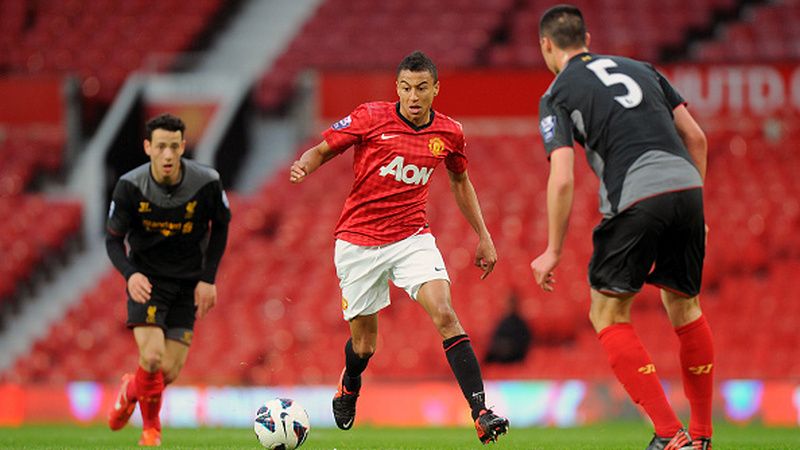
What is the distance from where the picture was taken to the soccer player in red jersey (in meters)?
6.82

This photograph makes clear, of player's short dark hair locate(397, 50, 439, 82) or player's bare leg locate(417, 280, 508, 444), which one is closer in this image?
player's bare leg locate(417, 280, 508, 444)

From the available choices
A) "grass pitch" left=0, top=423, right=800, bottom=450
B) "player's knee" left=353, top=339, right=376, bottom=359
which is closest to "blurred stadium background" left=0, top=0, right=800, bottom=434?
"grass pitch" left=0, top=423, right=800, bottom=450

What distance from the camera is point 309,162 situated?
662 centimetres

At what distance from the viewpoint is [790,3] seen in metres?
19.0

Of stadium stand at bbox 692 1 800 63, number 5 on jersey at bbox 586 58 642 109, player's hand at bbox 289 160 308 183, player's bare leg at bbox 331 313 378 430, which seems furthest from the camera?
stadium stand at bbox 692 1 800 63

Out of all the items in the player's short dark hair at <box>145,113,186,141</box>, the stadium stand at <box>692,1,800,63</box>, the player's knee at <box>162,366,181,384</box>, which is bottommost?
the player's knee at <box>162,366,181,384</box>

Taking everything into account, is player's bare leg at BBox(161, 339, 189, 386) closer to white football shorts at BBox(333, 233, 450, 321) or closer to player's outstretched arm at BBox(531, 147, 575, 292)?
white football shorts at BBox(333, 233, 450, 321)

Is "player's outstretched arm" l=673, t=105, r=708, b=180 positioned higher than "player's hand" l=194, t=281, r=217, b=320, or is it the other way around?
"player's outstretched arm" l=673, t=105, r=708, b=180

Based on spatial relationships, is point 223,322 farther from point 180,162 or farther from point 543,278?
point 543,278

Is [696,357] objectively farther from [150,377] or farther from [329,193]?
[329,193]

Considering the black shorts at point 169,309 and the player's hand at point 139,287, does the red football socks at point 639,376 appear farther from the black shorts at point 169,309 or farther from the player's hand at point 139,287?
the black shorts at point 169,309

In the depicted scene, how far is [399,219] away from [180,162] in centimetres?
186

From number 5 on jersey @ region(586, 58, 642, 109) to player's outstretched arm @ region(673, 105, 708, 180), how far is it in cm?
34

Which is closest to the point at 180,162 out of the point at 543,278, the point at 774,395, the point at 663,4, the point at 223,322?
the point at 543,278
